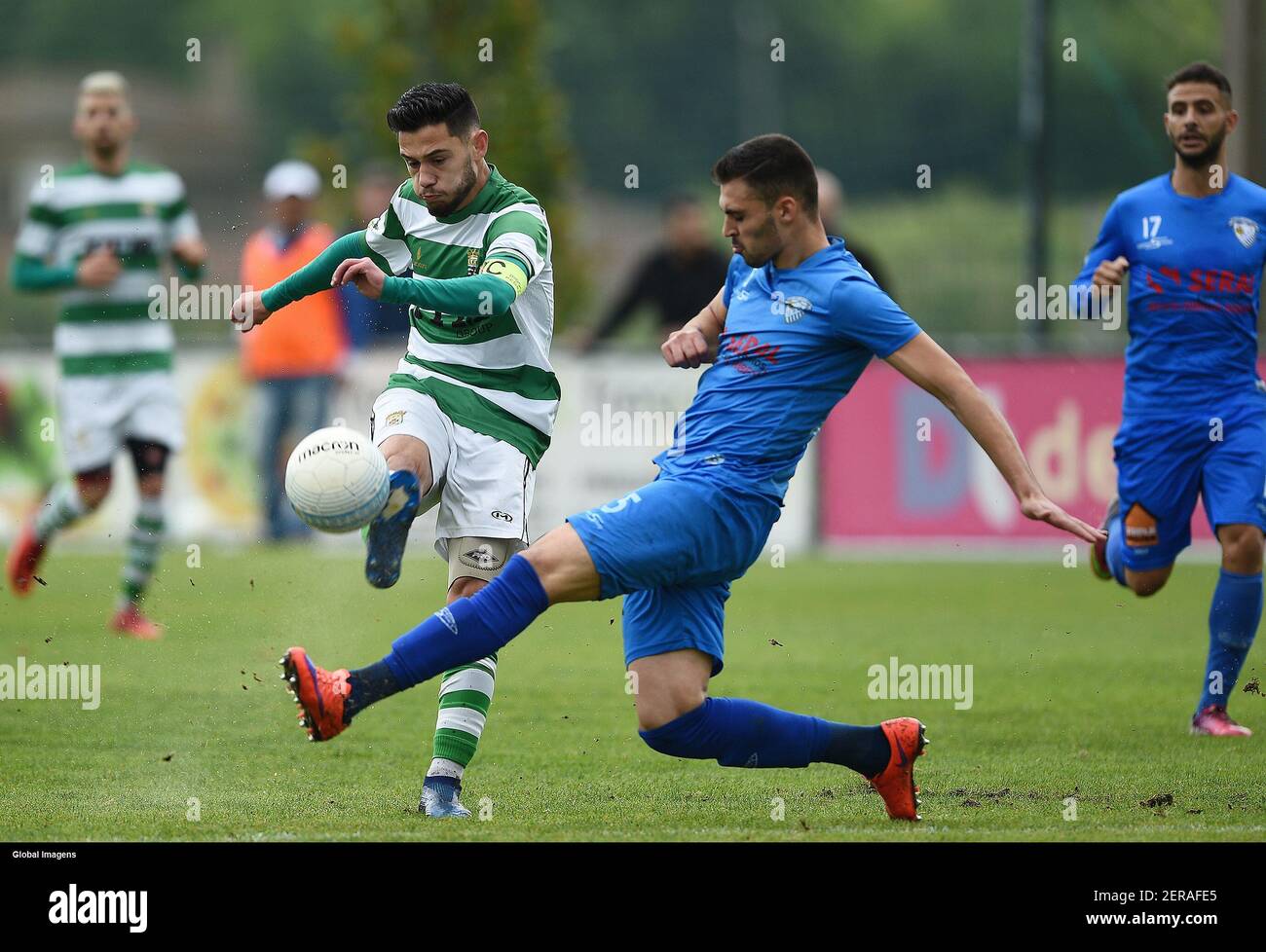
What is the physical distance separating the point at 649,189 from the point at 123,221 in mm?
27844

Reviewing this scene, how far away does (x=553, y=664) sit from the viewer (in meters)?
9.72

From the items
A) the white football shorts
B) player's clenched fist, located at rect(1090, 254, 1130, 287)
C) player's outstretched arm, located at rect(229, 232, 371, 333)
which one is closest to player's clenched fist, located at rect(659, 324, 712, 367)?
the white football shorts

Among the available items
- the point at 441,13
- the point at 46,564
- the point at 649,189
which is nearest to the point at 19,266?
the point at 46,564

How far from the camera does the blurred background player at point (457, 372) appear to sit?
233 inches

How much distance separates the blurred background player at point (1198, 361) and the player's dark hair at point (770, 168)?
7.40 feet

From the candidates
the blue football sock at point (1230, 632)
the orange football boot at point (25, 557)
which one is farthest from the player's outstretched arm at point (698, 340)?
the orange football boot at point (25, 557)

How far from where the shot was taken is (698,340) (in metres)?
5.80

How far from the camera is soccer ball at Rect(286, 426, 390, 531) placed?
5527mm

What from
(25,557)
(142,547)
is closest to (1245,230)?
(142,547)

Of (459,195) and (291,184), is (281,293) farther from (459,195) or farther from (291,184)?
(291,184)

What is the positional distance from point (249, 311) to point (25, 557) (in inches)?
185

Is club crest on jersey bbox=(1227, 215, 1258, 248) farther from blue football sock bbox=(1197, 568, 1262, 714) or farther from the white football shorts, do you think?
the white football shorts

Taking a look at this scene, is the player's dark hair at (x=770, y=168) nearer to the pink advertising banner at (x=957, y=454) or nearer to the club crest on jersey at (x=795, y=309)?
the club crest on jersey at (x=795, y=309)
